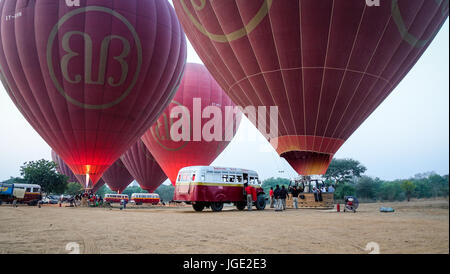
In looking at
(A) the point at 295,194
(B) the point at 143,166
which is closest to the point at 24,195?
(B) the point at 143,166

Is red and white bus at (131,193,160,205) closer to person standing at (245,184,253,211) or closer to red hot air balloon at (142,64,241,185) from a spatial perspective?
red hot air balloon at (142,64,241,185)

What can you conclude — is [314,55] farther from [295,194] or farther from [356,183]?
[356,183]

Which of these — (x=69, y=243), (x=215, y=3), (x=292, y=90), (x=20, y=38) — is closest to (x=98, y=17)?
(x=20, y=38)

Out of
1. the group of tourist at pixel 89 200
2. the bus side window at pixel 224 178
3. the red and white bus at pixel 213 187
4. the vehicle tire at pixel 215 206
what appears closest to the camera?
the red and white bus at pixel 213 187

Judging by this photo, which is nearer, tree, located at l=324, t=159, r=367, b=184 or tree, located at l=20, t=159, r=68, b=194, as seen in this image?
tree, located at l=20, t=159, r=68, b=194

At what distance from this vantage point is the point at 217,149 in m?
39.8


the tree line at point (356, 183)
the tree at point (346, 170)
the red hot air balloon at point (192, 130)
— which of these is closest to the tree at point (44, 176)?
the tree line at point (356, 183)

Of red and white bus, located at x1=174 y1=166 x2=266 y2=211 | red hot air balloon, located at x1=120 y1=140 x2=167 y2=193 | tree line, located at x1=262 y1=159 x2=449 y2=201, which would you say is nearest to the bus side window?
red and white bus, located at x1=174 y1=166 x2=266 y2=211

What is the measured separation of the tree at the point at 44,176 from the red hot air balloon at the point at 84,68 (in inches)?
1186

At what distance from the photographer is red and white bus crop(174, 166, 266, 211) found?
706 inches

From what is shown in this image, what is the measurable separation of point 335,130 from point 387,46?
4739 millimetres

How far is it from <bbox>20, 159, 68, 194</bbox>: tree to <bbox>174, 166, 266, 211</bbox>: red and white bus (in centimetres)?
4094

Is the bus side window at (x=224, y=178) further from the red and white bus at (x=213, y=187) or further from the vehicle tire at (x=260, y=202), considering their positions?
the vehicle tire at (x=260, y=202)

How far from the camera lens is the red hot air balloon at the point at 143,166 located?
48.4 metres
